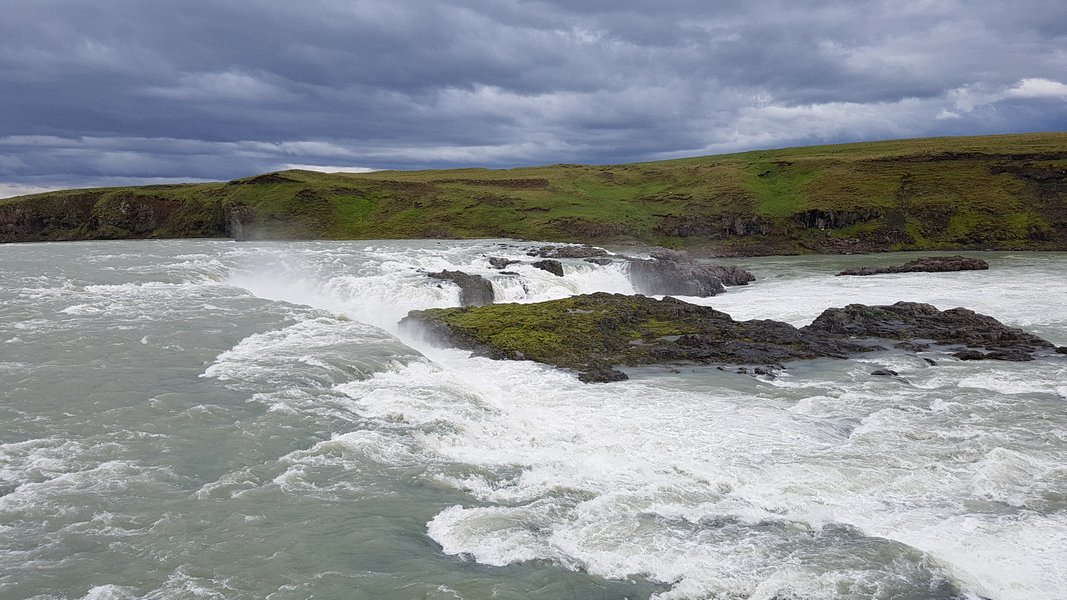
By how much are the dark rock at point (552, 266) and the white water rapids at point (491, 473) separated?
1970 centimetres

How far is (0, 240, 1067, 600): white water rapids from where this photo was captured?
990 centimetres

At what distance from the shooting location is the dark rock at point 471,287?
120 ft

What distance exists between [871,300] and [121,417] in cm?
3736

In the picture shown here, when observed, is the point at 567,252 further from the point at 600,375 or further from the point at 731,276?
the point at 600,375

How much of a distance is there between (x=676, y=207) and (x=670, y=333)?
2844 inches

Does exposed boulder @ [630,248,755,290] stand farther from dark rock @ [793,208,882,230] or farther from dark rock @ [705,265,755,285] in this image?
dark rock @ [793,208,882,230]

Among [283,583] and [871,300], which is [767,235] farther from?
[283,583]

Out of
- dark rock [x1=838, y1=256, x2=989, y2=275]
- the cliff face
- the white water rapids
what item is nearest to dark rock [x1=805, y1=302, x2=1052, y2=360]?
the white water rapids

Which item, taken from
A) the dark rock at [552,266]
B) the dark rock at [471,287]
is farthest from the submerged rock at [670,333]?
the dark rock at [552,266]

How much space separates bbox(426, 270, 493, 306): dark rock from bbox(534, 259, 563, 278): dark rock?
24.6ft

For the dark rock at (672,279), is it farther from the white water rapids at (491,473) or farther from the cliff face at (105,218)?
the cliff face at (105,218)

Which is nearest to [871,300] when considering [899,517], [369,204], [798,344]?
[798,344]

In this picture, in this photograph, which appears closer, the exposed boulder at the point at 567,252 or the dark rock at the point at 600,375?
the dark rock at the point at 600,375

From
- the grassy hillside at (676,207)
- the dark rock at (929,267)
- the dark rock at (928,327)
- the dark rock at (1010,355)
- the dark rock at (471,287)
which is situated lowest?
the dark rock at (929,267)
